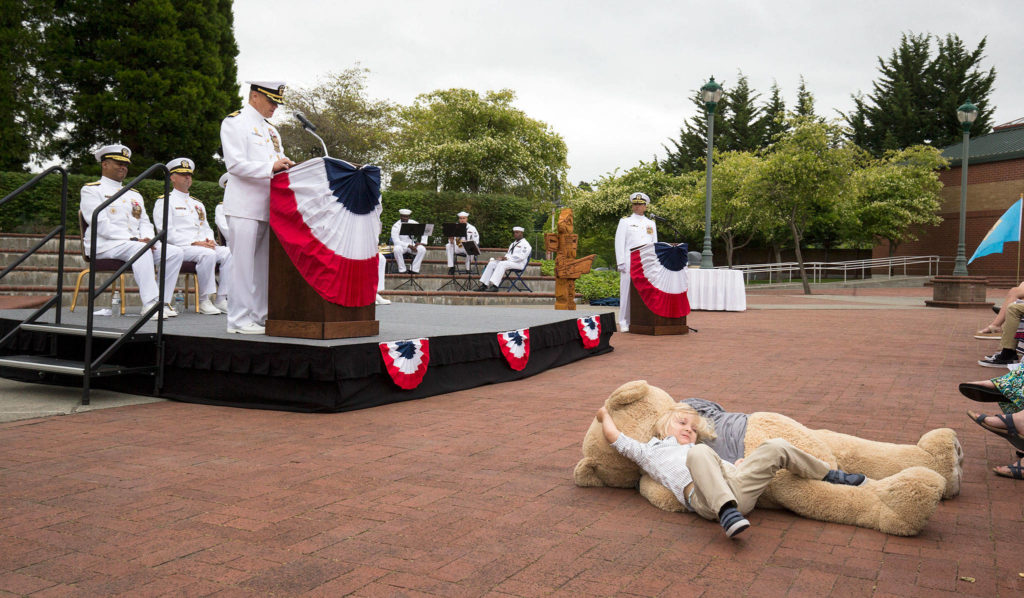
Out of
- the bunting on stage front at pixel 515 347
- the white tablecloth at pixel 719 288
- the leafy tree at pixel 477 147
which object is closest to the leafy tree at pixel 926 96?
the leafy tree at pixel 477 147

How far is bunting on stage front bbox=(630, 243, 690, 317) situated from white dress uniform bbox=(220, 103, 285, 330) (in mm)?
6324

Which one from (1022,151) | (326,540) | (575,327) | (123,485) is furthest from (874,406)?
(1022,151)

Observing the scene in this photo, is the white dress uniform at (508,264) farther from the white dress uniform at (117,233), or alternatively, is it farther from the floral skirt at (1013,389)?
the floral skirt at (1013,389)

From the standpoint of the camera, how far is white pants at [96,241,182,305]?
733cm

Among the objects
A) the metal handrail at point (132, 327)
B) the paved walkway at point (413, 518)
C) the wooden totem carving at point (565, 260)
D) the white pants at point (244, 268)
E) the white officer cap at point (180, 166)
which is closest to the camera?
the paved walkway at point (413, 518)

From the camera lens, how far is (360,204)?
19.8ft

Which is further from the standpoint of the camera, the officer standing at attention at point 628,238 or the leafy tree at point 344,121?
the leafy tree at point 344,121

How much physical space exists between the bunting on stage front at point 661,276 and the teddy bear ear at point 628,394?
767 centimetres

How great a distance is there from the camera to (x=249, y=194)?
6246mm

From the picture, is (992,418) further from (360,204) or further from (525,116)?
(525,116)

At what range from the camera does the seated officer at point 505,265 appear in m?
18.4

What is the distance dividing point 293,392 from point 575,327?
4.05 m

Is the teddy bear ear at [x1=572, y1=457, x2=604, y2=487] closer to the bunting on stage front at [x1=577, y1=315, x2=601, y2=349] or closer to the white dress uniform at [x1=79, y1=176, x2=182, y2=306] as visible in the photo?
the bunting on stage front at [x1=577, y1=315, x2=601, y2=349]

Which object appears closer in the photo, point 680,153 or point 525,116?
point 525,116
